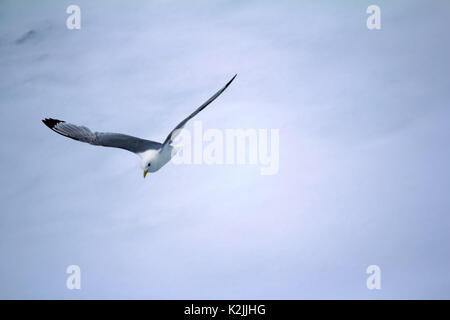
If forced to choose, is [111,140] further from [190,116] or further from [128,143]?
[190,116]

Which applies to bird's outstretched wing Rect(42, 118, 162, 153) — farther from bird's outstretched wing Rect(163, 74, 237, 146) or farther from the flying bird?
bird's outstretched wing Rect(163, 74, 237, 146)

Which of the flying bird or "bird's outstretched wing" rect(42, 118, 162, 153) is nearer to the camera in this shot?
the flying bird

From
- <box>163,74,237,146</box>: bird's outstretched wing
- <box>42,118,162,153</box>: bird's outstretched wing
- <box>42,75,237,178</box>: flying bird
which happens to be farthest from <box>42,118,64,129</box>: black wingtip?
<box>163,74,237,146</box>: bird's outstretched wing

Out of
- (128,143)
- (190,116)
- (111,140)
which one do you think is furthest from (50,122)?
(190,116)

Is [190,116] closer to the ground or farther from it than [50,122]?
closer to the ground

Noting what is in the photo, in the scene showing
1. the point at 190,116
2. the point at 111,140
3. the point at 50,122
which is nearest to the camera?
the point at 190,116

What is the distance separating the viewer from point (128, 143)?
5113mm

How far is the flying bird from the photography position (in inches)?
193

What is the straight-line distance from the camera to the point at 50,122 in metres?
5.38

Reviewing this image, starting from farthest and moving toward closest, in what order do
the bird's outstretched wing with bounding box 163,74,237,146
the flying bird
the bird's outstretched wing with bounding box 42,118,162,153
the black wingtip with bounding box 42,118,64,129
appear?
the black wingtip with bounding box 42,118,64,129
the bird's outstretched wing with bounding box 42,118,162,153
the flying bird
the bird's outstretched wing with bounding box 163,74,237,146

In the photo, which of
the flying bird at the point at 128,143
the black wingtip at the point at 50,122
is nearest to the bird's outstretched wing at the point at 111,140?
the flying bird at the point at 128,143
